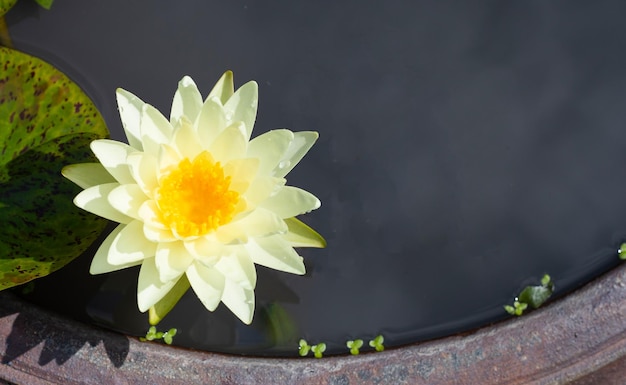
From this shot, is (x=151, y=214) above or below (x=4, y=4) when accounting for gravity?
below

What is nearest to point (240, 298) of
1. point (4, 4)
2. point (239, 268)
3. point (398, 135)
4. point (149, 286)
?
point (239, 268)

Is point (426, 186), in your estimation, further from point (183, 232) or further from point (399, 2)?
point (183, 232)

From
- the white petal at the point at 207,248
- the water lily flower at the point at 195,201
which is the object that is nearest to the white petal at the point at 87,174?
the water lily flower at the point at 195,201

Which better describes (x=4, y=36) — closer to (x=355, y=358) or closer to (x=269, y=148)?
(x=269, y=148)

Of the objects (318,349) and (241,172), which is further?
(318,349)

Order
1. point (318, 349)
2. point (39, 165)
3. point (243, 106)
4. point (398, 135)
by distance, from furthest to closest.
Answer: point (398, 135), point (318, 349), point (39, 165), point (243, 106)

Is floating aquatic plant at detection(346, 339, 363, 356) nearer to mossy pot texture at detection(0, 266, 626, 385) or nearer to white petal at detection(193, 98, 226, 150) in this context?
mossy pot texture at detection(0, 266, 626, 385)
